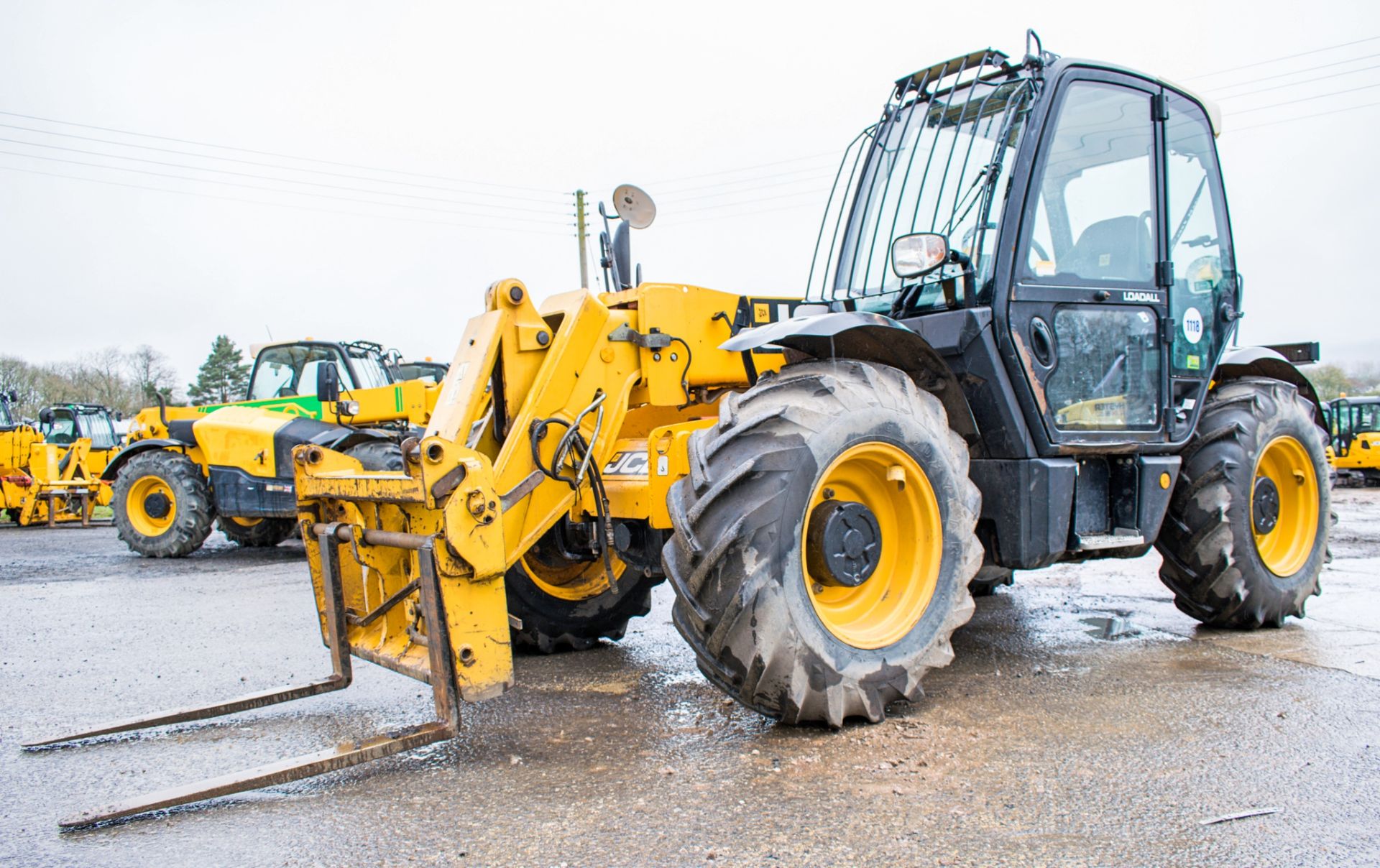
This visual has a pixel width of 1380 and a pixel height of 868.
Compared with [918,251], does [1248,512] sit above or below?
below

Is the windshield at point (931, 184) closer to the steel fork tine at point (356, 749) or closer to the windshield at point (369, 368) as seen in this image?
the steel fork tine at point (356, 749)

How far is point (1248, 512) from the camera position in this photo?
519 cm

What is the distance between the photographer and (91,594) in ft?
27.9

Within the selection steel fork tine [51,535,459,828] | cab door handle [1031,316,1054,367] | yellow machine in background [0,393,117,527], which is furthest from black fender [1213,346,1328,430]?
yellow machine in background [0,393,117,527]

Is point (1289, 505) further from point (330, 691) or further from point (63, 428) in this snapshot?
point (63, 428)

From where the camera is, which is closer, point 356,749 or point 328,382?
point 356,749

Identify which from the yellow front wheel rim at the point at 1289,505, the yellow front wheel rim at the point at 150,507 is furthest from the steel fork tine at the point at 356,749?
the yellow front wheel rim at the point at 150,507

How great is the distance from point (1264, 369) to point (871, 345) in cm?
317

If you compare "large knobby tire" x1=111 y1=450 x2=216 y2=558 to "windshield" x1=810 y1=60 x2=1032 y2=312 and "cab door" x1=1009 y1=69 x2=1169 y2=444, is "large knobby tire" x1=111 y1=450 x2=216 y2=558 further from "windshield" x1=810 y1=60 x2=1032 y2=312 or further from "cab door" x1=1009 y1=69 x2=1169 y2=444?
"cab door" x1=1009 y1=69 x2=1169 y2=444

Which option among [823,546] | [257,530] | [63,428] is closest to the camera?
[823,546]

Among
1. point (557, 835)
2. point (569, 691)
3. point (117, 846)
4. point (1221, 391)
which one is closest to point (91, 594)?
point (569, 691)

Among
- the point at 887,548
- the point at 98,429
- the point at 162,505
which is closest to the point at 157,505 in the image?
the point at 162,505

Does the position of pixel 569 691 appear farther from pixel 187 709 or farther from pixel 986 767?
pixel 986 767

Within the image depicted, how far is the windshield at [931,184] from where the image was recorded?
4.55 metres
